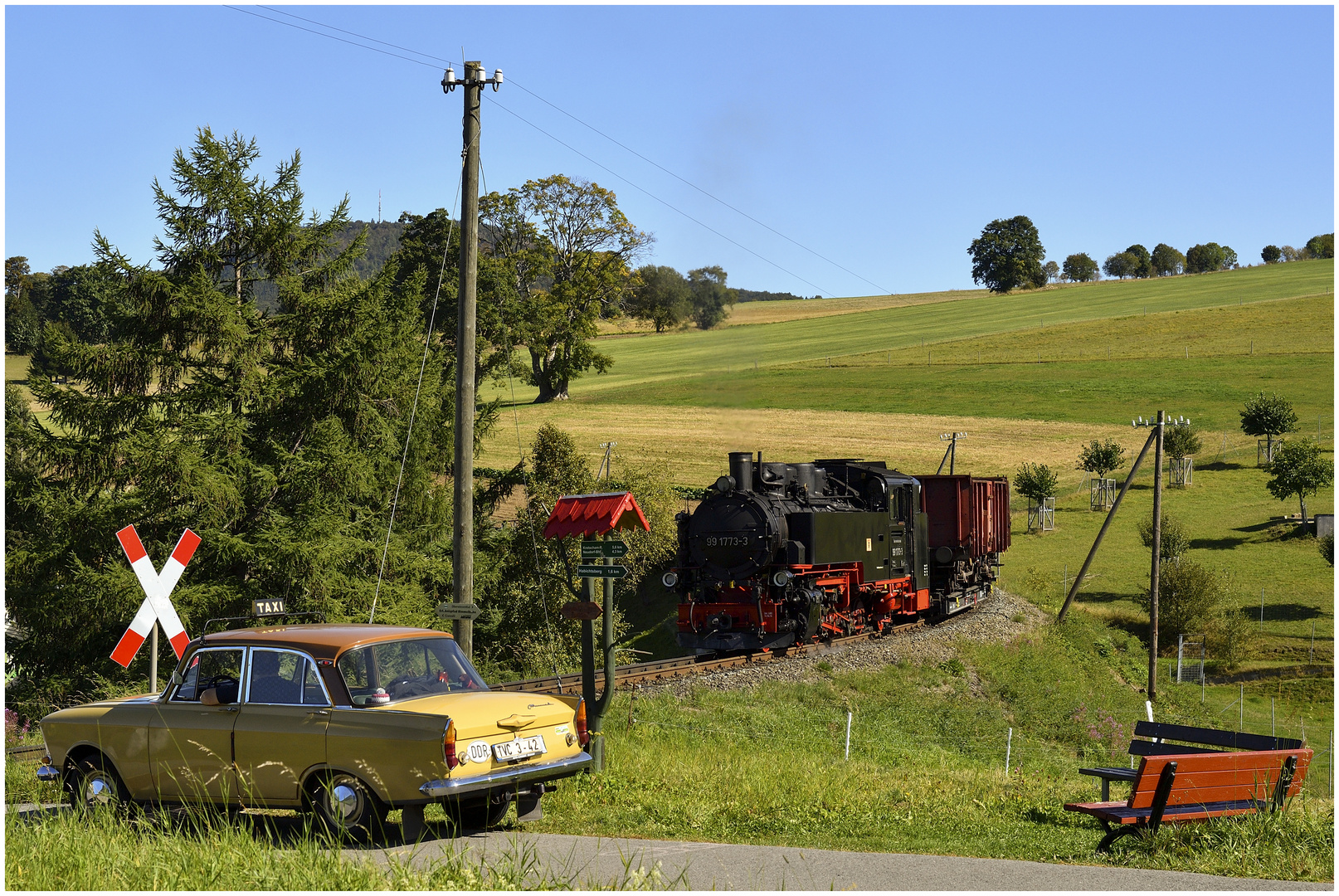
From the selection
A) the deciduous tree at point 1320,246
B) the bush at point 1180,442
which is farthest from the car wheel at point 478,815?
the deciduous tree at point 1320,246

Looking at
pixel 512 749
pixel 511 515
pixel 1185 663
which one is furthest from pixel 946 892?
pixel 511 515

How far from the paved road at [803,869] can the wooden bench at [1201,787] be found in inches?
30.0

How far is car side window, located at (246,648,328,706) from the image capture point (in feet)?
26.4

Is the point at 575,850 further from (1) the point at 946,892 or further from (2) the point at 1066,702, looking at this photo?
(2) the point at 1066,702

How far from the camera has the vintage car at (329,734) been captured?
7.70 m

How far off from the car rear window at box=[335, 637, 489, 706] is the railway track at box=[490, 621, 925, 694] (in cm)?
703

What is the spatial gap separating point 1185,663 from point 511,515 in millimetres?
23180

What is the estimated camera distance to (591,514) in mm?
12117

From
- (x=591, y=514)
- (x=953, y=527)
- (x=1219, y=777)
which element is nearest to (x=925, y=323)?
(x=953, y=527)

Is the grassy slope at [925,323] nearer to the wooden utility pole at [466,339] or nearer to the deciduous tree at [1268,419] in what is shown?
the deciduous tree at [1268,419]

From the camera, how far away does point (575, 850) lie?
7.79 m

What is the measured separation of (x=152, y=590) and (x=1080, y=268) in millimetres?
148155

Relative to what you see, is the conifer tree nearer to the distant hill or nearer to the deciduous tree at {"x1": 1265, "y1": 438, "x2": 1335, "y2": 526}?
the deciduous tree at {"x1": 1265, "y1": 438, "x2": 1335, "y2": 526}

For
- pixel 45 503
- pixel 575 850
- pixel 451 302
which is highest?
pixel 451 302
